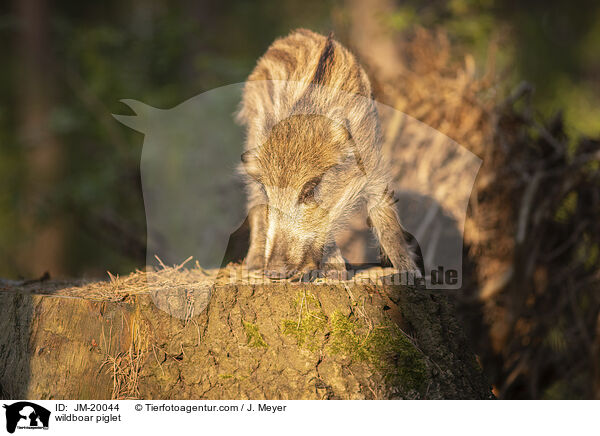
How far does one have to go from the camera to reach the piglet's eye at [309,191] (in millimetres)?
2926

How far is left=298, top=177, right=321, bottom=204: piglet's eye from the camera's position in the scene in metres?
2.93

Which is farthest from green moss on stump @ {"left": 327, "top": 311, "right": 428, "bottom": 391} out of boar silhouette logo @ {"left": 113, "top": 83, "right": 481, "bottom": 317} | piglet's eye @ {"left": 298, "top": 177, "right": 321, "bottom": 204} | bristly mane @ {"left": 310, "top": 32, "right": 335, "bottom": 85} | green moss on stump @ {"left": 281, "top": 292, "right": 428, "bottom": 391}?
bristly mane @ {"left": 310, "top": 32, "right": 335, "bottom": 85}

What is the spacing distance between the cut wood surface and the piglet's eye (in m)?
0.52

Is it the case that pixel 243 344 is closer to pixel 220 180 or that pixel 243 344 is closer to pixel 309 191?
pixel 309 191

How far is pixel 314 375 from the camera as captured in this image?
2.53m

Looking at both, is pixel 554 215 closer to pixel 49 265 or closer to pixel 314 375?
pixel 314 375
